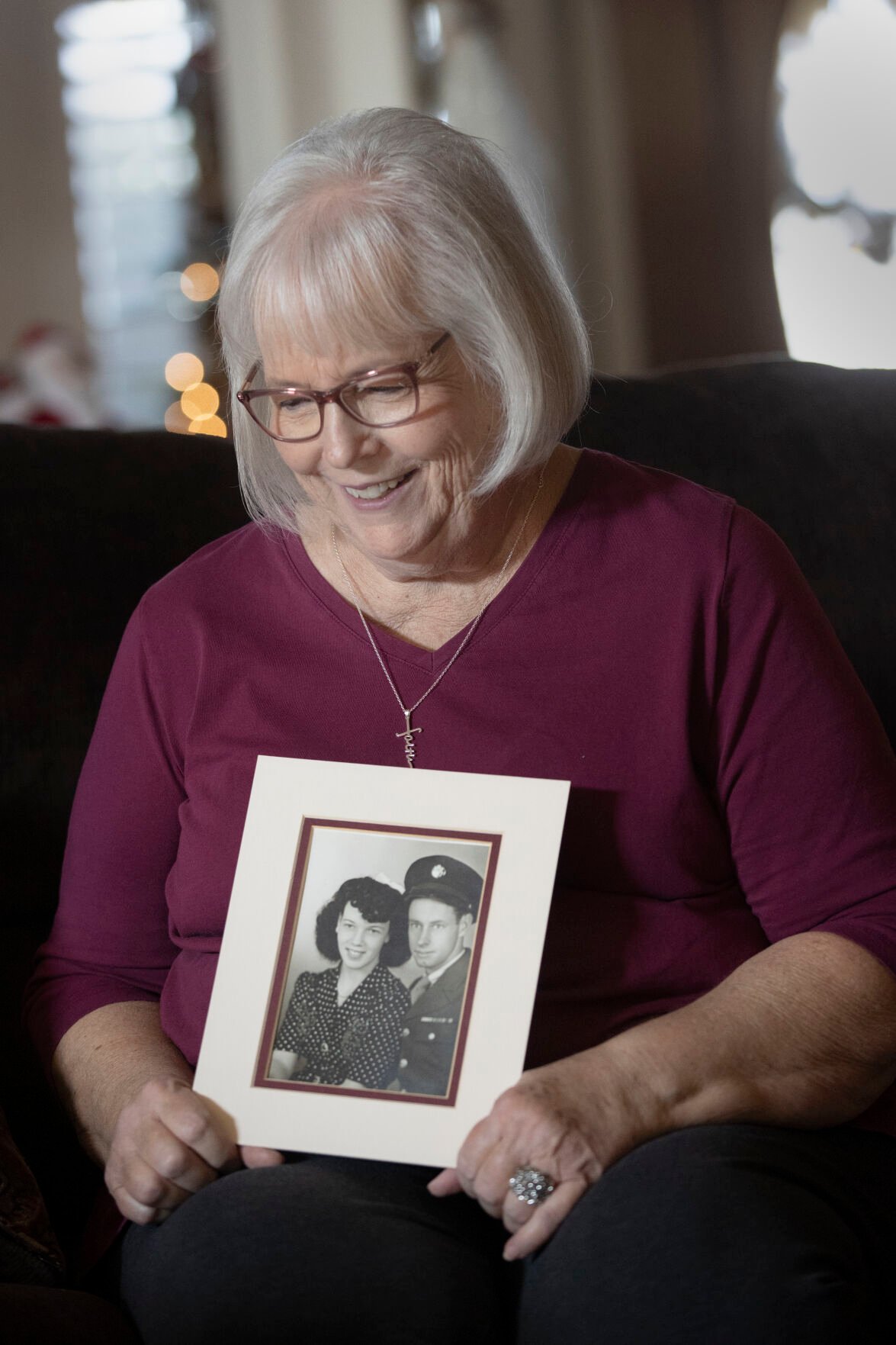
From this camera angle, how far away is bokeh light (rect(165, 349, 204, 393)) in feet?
15.3

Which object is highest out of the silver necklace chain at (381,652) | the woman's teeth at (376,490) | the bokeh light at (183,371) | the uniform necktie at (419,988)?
the bokeh light at (183,371)

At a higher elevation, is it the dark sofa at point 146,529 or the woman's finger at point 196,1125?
the dark sofa at point 146,529

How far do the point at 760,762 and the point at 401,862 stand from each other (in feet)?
1.03

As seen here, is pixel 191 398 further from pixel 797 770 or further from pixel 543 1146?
pixel 543 1146

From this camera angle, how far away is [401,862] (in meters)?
1.07

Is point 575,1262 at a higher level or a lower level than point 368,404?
lower

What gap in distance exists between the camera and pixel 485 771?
45.6 inches

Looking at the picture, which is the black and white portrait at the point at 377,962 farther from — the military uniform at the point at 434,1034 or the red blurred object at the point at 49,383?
the red blurred object at the point at 49,383

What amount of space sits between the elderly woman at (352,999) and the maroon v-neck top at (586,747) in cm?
14

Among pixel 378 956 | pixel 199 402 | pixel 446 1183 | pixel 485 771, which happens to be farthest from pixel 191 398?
pixel 446 1183

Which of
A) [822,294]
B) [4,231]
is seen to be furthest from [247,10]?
[822,294]

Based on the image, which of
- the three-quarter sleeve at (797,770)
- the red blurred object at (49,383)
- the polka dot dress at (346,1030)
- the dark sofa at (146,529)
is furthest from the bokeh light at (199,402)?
the polka dot dress at (346,1030)

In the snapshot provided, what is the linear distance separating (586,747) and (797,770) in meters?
0.17

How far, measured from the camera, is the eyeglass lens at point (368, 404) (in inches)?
44.2
